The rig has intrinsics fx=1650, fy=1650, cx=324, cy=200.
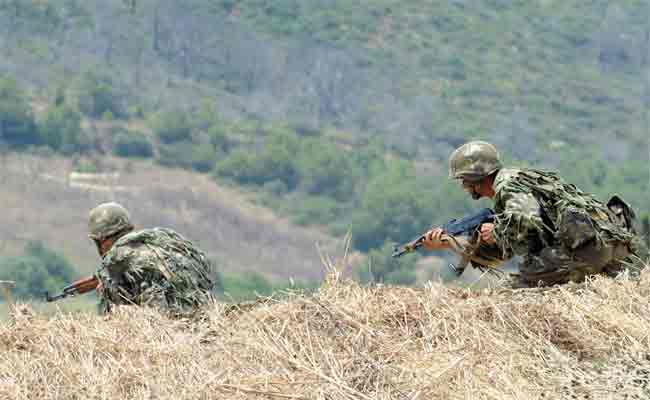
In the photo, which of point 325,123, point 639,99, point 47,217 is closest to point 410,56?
point 325,123

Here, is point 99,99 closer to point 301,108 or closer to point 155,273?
point 301,108

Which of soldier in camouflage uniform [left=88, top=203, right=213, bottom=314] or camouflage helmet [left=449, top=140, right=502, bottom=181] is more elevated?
camouflage helmet [left=449, top=140, right=502, bottom=181]

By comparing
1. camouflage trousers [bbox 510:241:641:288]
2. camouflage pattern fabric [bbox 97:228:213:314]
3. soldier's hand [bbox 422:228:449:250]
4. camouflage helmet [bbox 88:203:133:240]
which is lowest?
camouflage helmet [bbox 88:203:133:240]

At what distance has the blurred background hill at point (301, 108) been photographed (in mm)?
145000

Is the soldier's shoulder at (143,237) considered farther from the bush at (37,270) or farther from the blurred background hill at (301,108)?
the blurred background hill at (301,108)

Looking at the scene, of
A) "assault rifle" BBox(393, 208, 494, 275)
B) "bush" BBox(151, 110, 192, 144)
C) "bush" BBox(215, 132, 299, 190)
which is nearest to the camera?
"assault rifle" BBox(393, 208, 494, 275)

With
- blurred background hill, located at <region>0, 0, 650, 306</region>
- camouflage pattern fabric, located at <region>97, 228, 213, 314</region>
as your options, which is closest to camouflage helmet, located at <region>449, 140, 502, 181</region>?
Answer: camouflage pattern fabric, located at <region>97, 228, 213, 314</region>

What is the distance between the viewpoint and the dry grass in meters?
9.27

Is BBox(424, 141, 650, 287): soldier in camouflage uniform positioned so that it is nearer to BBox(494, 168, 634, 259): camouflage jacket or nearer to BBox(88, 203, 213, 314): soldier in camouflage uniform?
BBox(494, 168, 634, 259): camouflage jacket

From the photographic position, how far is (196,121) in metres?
163

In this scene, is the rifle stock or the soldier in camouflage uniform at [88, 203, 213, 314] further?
the soldier in camouflage uniform at [88, 203, 213, 314]

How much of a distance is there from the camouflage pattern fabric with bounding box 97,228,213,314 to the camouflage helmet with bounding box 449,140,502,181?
241 centimetres

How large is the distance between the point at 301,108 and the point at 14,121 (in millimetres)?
31809

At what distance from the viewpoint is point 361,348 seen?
9.89 meters
